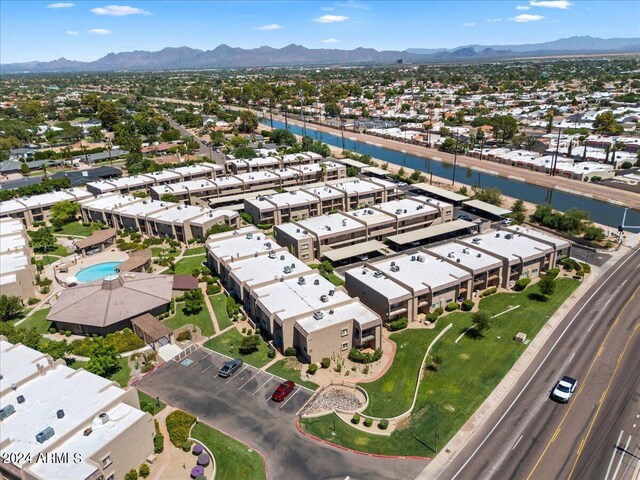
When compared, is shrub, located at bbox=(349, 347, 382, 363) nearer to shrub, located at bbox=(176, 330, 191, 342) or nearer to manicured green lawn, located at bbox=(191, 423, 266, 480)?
manicured green lawn, located at bbox=(191, 423, 266, 480)

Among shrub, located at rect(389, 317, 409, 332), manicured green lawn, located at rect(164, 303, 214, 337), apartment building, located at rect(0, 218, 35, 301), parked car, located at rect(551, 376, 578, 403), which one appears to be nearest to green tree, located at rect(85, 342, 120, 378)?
manicured green lawn, located at rect(164, 303, 214, 337)

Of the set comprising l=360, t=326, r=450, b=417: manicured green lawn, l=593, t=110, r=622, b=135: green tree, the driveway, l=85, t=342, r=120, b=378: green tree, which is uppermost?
l=593, t=110, r=622, b=135: green tree

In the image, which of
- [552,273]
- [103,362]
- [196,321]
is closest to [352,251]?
[196,321]

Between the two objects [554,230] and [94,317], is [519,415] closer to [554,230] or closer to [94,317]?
[94,317]

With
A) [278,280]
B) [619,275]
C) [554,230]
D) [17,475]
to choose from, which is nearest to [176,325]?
[278,280]

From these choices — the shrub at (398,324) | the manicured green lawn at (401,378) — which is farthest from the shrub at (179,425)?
the shrub at (398,324)

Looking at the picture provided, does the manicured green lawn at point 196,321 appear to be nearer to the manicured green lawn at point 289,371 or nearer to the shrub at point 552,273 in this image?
the manicured green lawn at point 289,371
